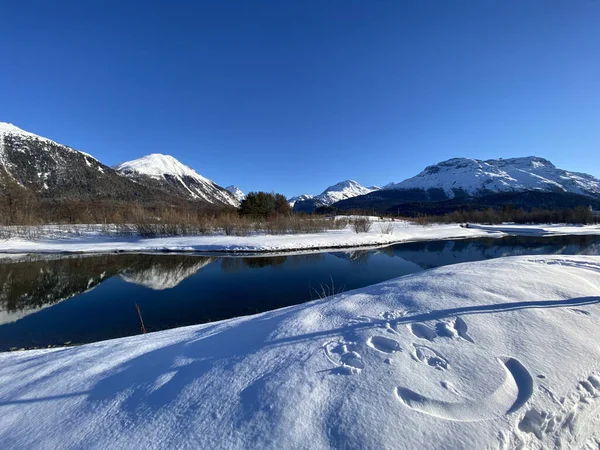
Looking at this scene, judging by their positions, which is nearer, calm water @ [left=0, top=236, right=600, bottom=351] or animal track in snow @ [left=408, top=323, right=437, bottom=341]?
animal track in snow @ [left=408, top=323, right=437, bottom=341]

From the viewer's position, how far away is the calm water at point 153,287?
9.16m

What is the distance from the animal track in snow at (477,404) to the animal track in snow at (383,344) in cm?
59

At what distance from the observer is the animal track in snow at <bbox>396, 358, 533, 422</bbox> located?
2.12m

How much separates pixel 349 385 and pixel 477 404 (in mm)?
1046

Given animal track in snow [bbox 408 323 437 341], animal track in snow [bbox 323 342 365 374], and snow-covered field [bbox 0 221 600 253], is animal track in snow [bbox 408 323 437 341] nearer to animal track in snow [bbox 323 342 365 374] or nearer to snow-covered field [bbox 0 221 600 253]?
animal track in snow [bbox 323 342 365 374]

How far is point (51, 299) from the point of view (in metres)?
12.3

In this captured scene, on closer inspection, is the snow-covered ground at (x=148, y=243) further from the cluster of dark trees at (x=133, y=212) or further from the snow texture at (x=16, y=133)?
the snow texture at (x=16, y=133)

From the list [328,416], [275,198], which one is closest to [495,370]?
[328,416]

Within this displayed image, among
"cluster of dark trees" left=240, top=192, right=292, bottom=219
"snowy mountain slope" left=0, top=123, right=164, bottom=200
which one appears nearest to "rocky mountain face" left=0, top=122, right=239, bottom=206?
"snowy mountain slope" left=0, top=123, right=164, bottom=200

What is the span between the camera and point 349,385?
2.45 meters

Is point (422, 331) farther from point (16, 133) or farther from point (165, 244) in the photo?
point (16, 133)

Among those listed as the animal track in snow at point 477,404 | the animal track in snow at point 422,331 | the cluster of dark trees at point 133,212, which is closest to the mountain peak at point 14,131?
the cluster of dark trees at point 133,212

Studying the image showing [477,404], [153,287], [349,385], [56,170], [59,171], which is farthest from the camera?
[59,171]

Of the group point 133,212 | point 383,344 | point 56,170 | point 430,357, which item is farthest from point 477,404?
point 56,170
